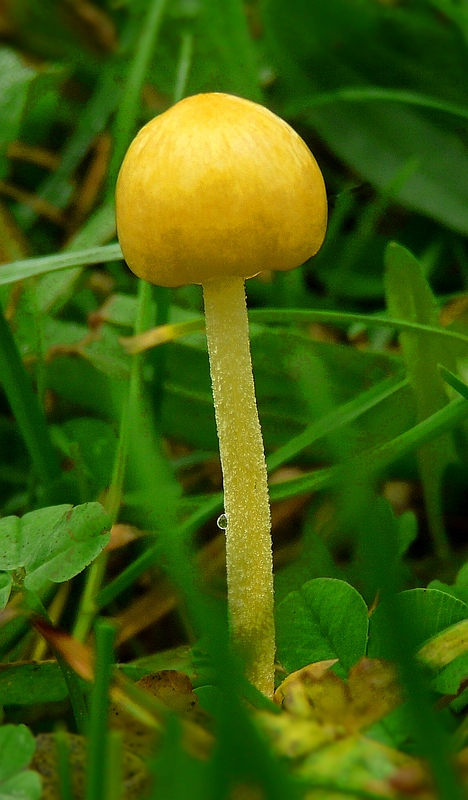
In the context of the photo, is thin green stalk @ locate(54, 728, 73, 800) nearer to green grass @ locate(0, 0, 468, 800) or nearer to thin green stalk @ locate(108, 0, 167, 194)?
green grass @ locate(0, 0, 468, 800)

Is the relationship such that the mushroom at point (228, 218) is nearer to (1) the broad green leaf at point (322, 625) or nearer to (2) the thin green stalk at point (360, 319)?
(1) the broad green leaf at point (322, 625)

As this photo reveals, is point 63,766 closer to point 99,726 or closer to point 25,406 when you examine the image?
point 99,726

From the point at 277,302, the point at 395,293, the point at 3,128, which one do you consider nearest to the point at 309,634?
the point at 395,293

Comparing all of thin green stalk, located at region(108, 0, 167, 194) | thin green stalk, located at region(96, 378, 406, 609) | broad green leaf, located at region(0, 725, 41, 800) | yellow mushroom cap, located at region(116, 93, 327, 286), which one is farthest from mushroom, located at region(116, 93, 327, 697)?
thin green stalk, located at region(108, 0, 167, 194)

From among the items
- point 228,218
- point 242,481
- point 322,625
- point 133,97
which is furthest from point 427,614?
point 133,97

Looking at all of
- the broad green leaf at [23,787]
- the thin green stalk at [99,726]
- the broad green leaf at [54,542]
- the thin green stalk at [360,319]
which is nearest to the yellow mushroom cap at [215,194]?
the thin green stalk at [360,319]

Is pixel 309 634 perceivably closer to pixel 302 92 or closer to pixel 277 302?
pixel 277 302

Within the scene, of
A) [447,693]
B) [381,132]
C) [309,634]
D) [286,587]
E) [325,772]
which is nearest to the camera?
[325,772]
